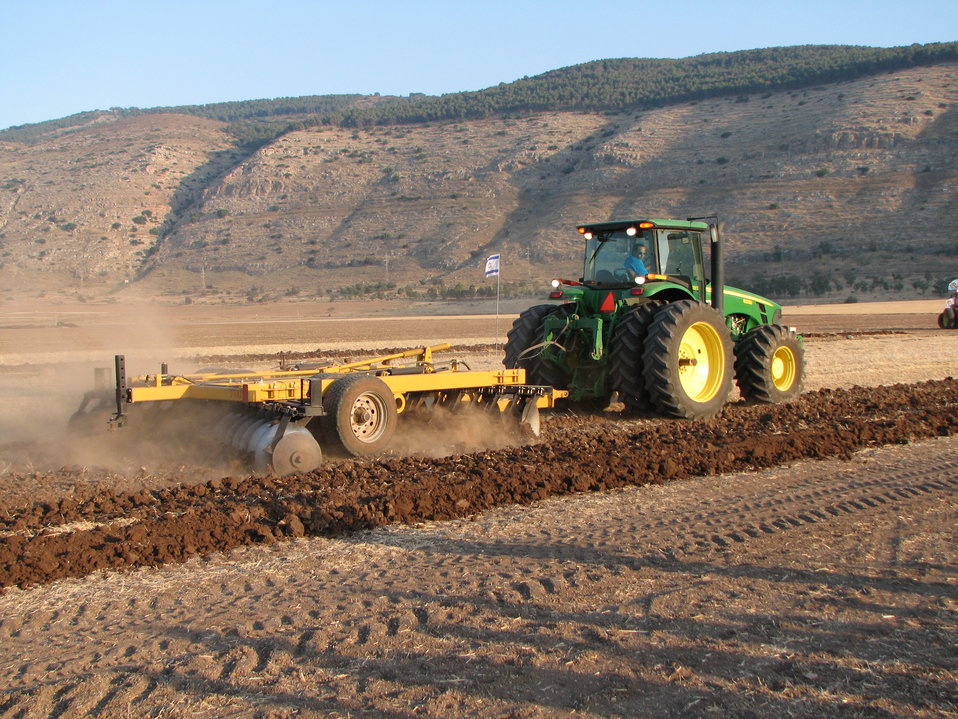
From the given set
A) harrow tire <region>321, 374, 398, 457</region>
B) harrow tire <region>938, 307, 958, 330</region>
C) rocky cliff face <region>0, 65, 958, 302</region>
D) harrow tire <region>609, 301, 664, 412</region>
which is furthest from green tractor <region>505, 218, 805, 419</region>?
rocky cliff face <region>0, 65, 958, 302</region>

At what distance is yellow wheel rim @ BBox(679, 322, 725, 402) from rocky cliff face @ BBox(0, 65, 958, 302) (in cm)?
4322

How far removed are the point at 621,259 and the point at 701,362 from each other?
4.73 ft

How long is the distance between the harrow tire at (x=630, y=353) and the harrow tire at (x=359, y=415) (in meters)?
2.66

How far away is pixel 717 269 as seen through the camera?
10.7m

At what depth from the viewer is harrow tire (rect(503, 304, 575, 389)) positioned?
35.1 feet

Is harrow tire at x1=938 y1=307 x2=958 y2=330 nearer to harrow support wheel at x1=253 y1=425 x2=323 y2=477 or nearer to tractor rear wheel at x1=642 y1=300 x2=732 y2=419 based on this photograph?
tractor rear wheel at x1=642 y1=300 x2=732 y2=419

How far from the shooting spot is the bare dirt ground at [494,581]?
363cm

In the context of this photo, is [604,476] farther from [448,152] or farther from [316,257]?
[448,152]

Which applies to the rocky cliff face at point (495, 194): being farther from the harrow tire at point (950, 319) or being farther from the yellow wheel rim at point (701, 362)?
the yellow wheel rim at point (701, 362)

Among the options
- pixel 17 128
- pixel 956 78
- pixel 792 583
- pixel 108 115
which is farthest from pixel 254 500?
pixel 108 115

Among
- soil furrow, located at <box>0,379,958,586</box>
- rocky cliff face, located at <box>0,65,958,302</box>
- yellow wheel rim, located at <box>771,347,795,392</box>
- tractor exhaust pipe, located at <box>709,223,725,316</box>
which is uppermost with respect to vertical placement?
rocky cliff face, located at <box>0,65,958,302</box>

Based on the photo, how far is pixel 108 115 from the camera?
140750 millimetres

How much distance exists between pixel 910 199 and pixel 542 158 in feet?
92.1

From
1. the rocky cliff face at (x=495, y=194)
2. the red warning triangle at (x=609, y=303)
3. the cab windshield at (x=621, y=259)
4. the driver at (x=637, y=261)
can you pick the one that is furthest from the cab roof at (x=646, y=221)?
the rocky cliff face at (x=495, y=194)
